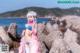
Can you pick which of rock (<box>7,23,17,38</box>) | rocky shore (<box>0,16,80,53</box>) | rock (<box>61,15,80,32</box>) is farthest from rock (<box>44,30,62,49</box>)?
rock (<box>7,23,17,38</box>)

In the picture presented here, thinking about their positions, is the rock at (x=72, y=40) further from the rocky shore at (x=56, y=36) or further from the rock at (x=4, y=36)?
the rock at (x=4, y=36)

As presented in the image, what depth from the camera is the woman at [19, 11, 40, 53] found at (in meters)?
2.16

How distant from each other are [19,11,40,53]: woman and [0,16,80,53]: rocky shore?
5cm

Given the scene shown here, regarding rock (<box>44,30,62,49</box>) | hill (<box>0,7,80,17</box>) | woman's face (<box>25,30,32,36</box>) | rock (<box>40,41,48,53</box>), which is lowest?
rock (<box>40,41,48,53</box>)

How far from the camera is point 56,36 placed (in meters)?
2.21

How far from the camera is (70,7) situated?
2.20 meters

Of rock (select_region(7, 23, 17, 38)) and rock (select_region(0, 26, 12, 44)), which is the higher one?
rock (select_region(7, 23, 17, 38))

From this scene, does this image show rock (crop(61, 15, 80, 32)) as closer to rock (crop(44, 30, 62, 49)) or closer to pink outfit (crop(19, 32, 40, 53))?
rock (crop(44, 30, 62, 49))

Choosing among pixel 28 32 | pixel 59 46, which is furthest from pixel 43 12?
pixel 59 46

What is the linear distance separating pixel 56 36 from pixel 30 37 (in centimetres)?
22

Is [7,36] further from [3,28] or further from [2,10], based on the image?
[2,10]

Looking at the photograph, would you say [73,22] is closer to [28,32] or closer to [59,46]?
[59,46]

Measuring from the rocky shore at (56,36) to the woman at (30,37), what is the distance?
0.05 meters

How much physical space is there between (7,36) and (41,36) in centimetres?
30
